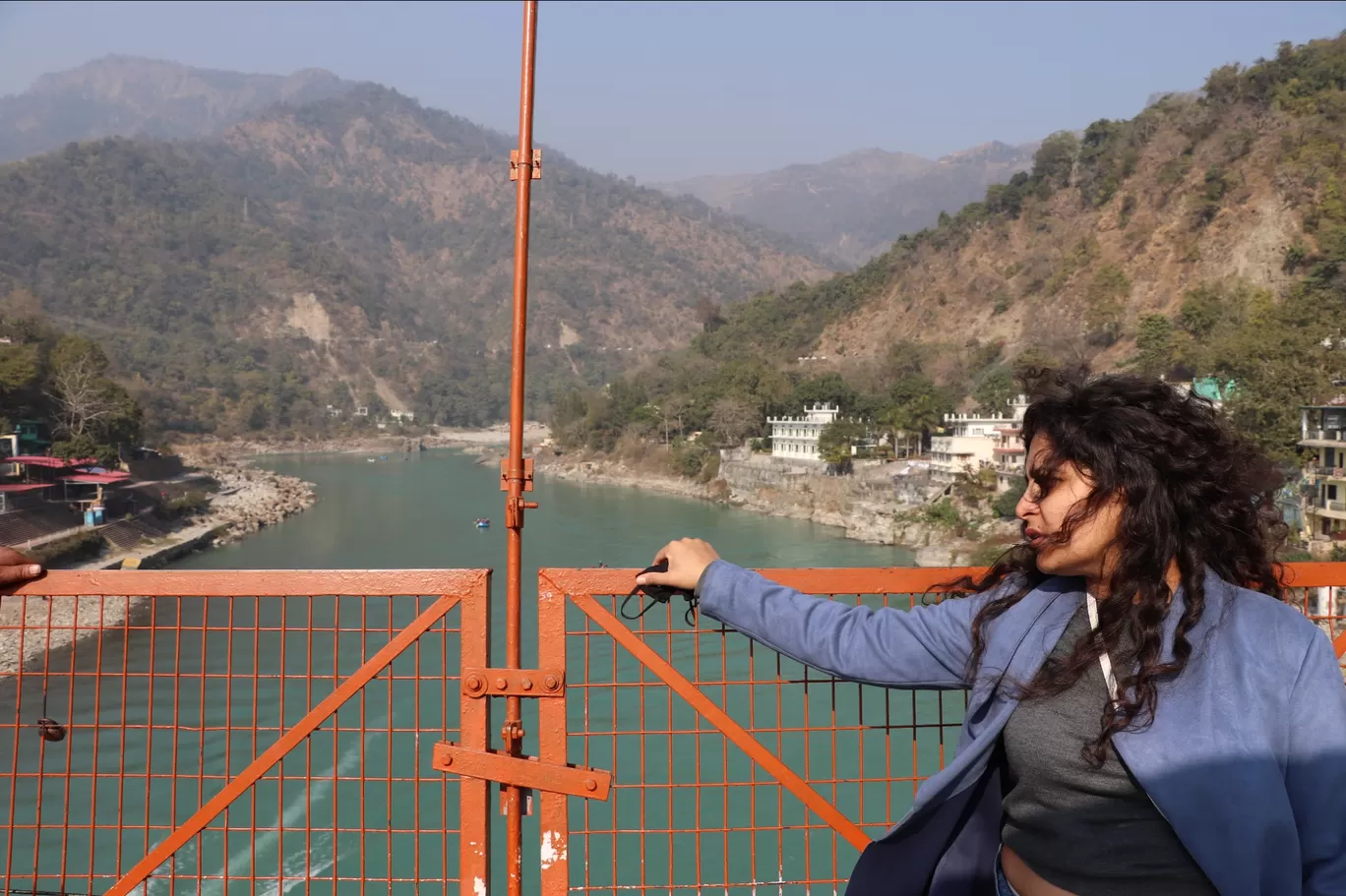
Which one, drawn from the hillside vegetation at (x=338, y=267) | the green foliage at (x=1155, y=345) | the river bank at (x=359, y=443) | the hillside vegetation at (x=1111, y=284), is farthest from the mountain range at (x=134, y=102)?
the green foliage at (x=1155, y=345)

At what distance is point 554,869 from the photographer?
1.41 meters

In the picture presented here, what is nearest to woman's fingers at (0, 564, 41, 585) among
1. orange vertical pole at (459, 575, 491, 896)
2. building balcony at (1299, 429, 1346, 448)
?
orange vertical pole at (459, 575, 491, 896)

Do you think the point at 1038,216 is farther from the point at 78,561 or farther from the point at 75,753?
the point at 75,753

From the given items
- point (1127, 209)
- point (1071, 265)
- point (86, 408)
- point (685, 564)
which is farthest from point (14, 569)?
point (1127, 209)

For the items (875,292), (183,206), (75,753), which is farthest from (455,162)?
(75,753)

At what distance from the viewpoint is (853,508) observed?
894 inches

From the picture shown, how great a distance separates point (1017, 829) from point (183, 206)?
298 ft

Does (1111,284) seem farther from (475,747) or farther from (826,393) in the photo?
(475,747)

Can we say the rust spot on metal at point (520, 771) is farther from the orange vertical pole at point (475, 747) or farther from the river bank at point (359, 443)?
the river bank at point (359, 443)

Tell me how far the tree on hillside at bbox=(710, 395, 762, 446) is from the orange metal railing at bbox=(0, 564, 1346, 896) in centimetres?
1660

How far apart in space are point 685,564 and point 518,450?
1.17ft

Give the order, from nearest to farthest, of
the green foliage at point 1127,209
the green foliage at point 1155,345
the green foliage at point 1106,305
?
the green foliage at point 1155,345, the green foliage at point 1106,305, the green foliage at point 1127,209

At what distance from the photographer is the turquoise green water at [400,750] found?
1.55 metres

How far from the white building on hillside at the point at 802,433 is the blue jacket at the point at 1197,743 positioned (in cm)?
2475
